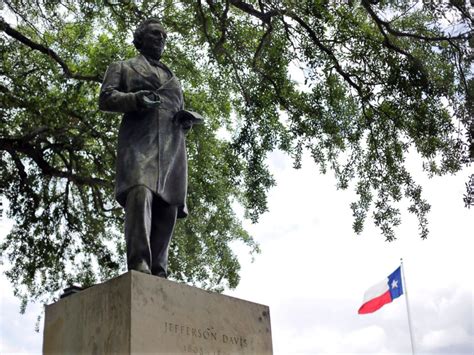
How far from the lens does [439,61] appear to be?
11.3 metres

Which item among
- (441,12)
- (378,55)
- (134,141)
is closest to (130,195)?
→ (134,141)

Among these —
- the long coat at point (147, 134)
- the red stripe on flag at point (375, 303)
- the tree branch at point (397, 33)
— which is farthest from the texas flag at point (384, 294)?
the long coat at point (147, 134)

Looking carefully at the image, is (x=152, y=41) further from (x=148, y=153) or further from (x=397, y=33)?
(x=397, y=33)

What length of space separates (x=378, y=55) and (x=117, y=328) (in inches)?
322

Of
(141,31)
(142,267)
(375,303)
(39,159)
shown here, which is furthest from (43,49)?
(375,303)

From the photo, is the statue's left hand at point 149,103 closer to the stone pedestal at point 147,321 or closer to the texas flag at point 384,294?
the stone pedestal at point 147,321

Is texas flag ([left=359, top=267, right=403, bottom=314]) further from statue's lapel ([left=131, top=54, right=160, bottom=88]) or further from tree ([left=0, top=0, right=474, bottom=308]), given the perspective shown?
statue's lapel ([left=131, top=54, right=160, bottom=88])

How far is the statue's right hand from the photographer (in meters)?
5.18

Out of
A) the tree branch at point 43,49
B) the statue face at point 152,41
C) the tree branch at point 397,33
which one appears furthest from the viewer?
the tree branch at point 43,49

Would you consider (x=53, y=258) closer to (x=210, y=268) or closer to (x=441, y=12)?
(x=210, y=268)

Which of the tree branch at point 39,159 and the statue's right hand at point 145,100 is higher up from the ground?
the tree branch at point 39,159

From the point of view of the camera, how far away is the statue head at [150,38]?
5.89 metres

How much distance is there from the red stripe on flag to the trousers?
13.4 m

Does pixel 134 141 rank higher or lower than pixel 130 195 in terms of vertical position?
higher
